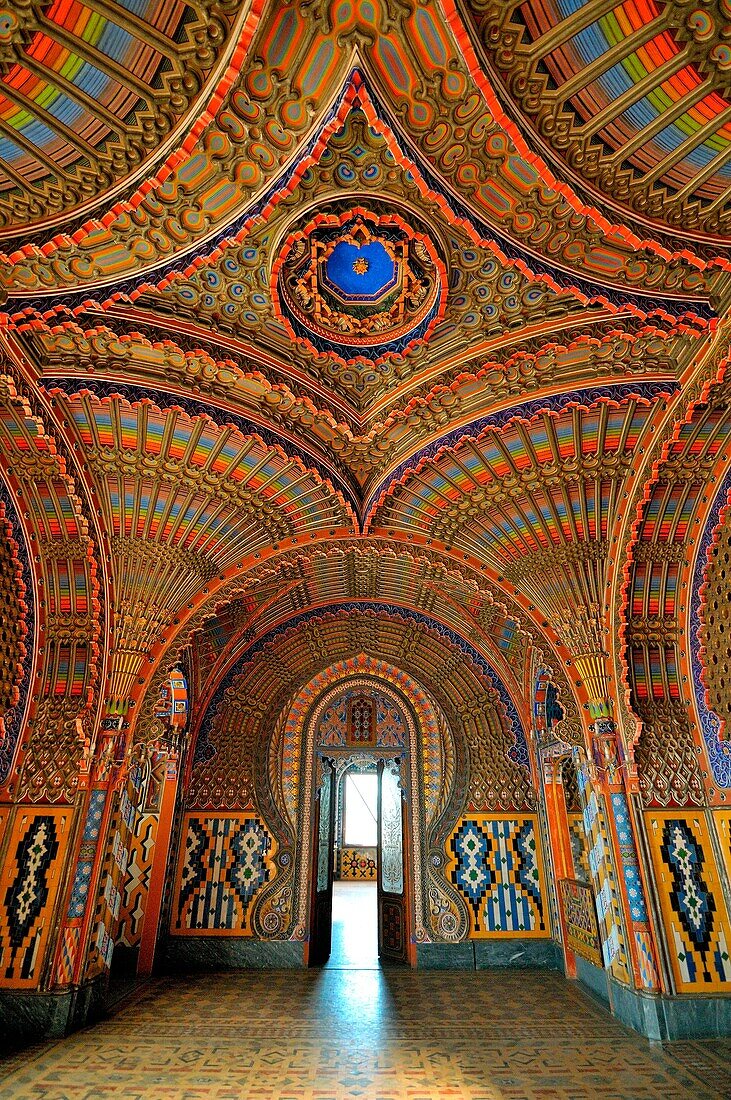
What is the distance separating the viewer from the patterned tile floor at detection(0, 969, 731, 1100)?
5723 millimetres

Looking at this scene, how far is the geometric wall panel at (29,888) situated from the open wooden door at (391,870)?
6426mm

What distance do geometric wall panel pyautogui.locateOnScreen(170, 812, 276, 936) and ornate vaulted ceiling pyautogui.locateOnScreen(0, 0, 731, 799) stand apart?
391cm

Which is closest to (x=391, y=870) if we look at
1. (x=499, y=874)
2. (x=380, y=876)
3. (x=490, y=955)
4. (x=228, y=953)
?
(x=380, y=876)

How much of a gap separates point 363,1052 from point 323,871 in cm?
548

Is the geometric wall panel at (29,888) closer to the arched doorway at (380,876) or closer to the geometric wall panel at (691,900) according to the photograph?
the arched doorway at (380,876)

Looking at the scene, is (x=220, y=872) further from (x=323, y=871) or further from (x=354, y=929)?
(x=354, y=929)

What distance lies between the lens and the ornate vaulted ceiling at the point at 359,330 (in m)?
4.34

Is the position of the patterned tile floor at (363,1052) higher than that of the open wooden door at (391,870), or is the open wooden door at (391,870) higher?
the open wooden door at (391,870)

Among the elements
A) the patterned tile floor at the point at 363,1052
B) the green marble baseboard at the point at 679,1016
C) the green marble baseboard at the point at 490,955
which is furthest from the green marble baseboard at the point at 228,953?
the green marble baseboard at the point at 679,1016

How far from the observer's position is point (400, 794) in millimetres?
12438

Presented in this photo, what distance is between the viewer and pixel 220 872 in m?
11.4

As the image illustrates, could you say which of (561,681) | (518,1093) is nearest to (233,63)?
(561,681)

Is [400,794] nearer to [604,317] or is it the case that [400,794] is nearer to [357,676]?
[357,676]

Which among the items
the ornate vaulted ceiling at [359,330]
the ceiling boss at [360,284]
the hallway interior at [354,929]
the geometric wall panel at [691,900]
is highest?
the ceiling boss at [360,284]
